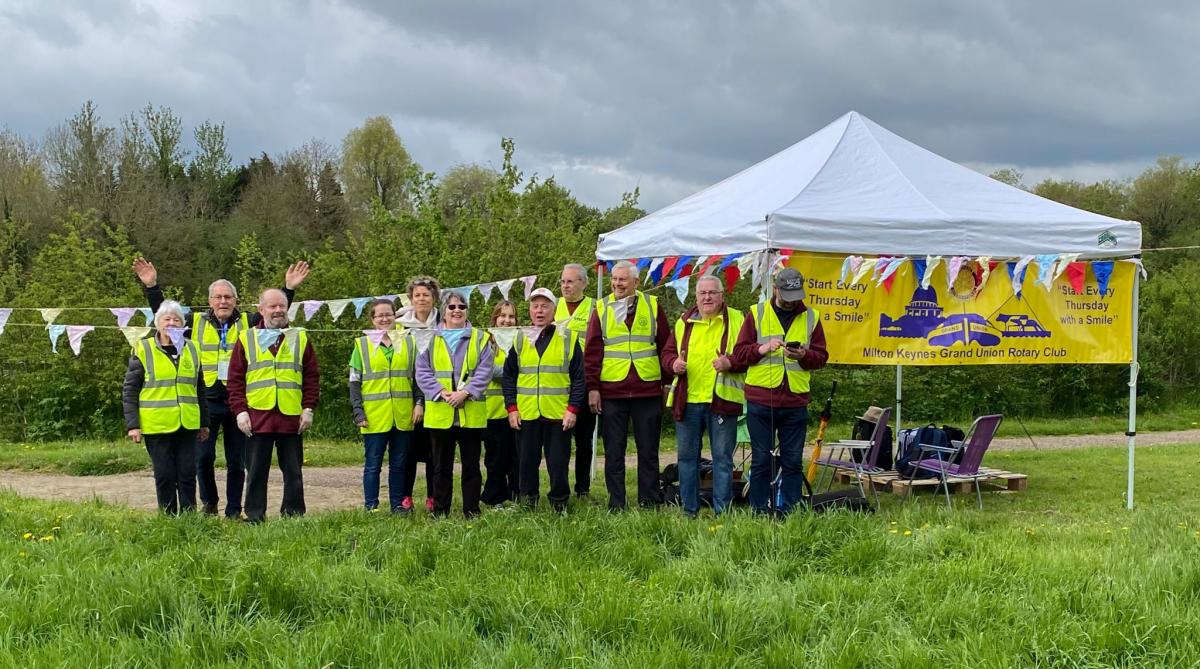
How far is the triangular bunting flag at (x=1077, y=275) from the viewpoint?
7.33m

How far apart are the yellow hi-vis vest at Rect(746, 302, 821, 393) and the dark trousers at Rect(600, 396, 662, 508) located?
2.77 ft

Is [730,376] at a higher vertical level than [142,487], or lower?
higher

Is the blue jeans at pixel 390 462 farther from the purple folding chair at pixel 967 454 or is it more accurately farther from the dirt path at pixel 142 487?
the purple folding chair at pixel 967 454

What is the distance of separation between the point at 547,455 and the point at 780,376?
1.87 metres

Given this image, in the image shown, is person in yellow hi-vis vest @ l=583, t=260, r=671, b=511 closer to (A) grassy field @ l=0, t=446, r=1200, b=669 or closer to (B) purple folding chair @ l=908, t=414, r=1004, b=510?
(A) grassy field @ l=0, t=446, r=1200, b=669

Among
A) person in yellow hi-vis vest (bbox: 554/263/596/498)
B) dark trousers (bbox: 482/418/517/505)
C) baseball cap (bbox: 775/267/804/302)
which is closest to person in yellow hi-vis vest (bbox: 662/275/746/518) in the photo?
baseball cap (bbox: 775/267/804/302)

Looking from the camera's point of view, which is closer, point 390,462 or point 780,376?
point 780,376

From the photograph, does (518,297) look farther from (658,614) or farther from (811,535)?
(658,614)

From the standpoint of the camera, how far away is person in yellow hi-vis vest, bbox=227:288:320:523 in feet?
20.5

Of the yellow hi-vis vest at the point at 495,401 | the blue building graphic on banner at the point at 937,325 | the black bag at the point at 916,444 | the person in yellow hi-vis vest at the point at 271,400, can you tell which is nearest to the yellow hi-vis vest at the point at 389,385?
Answer: the person in yellow hi-vis vest at the point at 271,400

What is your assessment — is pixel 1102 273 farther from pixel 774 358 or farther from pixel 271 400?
pixel 271 400

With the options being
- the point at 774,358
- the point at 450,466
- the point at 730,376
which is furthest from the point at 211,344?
the point at 774,358

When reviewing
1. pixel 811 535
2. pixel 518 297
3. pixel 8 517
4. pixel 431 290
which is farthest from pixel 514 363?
pixel 518 297

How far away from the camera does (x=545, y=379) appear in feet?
21.5
